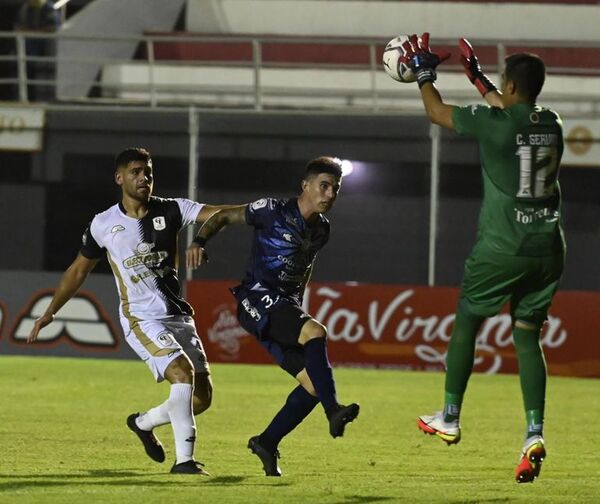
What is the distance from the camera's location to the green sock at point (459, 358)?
24.8 feet

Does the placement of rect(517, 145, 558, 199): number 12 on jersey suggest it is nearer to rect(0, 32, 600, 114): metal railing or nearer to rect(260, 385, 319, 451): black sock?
rect(260, 385, 319, 451): black sock

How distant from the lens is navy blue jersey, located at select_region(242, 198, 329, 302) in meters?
8.41

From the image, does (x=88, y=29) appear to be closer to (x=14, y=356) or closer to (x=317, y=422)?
(x=14, y=356)

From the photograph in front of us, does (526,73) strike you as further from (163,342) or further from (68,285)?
(68,285)

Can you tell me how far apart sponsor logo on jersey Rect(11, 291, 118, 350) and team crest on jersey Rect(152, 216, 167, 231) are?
10517mm

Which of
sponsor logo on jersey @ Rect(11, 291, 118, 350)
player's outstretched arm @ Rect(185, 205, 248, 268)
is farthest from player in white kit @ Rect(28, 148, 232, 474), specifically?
sponsor logo on jersey @ Rect(11, 291, 118, 350)

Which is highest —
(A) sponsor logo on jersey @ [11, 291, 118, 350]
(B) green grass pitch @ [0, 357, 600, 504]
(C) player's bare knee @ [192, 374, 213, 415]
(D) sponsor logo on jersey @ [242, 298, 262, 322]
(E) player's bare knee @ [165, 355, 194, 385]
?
(D) sponsor logo on jersey @ [242, 298, 262, 322]

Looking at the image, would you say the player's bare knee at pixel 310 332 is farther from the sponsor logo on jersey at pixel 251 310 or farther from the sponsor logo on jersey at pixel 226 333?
the sponsor logo on jersey at pixel 226 333

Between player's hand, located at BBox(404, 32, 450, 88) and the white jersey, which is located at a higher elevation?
player's hand, located at BBox(404, 32, 450, 88)

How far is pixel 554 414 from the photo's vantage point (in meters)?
13.4

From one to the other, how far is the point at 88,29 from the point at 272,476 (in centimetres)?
1672

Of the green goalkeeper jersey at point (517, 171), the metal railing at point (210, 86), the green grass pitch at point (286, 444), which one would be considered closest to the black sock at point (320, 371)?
the green grass pitch at point (286, 444)

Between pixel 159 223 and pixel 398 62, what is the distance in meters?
1.84

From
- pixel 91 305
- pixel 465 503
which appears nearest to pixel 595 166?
pixel 91 305
